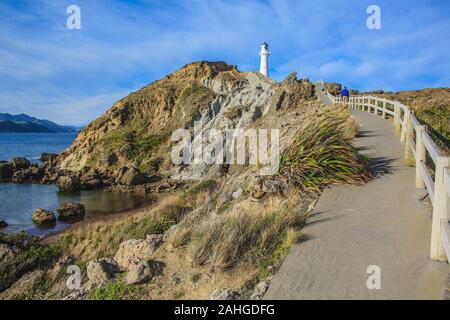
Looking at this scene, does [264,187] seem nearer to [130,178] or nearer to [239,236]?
[239,236]

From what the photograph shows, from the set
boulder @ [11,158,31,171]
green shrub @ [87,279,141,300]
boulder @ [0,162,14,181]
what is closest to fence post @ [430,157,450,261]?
green shrub @ [87,279,141,300]

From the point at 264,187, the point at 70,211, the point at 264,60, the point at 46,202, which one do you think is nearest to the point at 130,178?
the point at 46,202

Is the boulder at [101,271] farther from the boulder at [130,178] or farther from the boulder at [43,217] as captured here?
the boulder at [130,178]

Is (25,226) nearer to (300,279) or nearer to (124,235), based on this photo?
(124,235)

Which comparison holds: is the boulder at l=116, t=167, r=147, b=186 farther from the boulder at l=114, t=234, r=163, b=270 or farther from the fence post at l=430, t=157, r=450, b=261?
the fence post at l=430, t=157, r=450, b=261

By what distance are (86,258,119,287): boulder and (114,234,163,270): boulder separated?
154mm

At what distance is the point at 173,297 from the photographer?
4672 millimetres

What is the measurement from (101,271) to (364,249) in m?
3.65

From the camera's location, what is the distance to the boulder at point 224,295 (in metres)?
4.31

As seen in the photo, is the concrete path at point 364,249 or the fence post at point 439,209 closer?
the concrete path at point 364,249

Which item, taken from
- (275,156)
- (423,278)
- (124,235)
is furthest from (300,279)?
(124,235)

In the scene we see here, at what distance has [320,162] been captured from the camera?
8.26 meters

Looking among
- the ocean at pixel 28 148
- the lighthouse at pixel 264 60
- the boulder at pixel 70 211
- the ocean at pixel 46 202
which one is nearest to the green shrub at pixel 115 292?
the ocean at pixel 46 202

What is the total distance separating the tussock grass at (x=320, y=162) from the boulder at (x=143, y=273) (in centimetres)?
358
